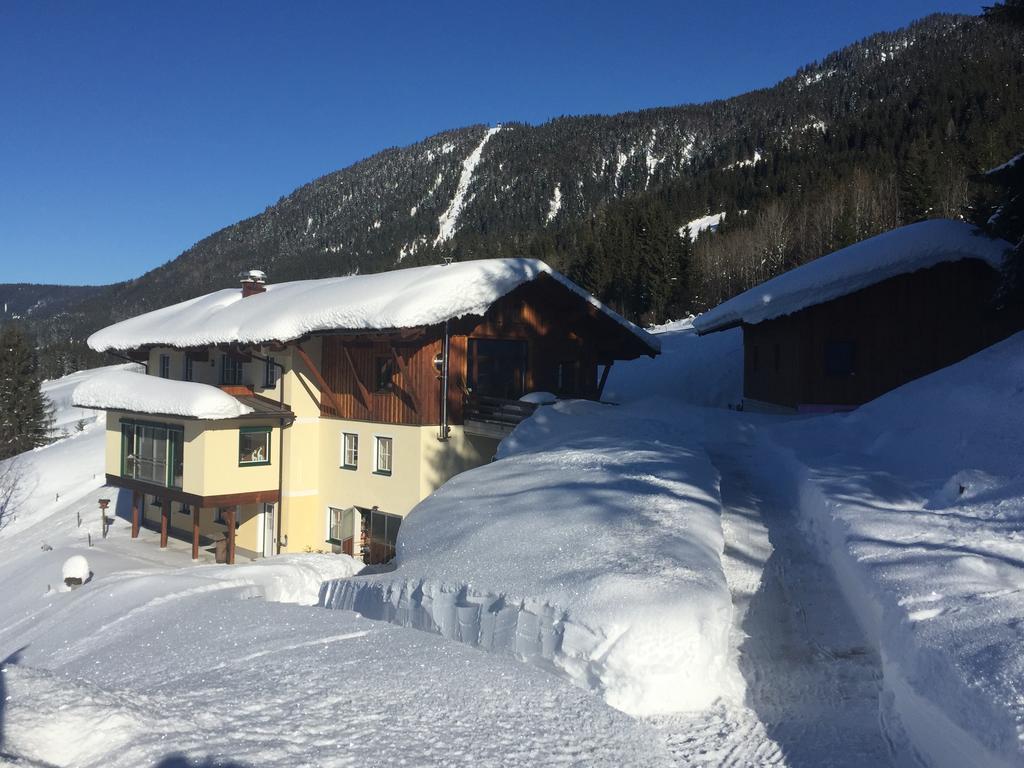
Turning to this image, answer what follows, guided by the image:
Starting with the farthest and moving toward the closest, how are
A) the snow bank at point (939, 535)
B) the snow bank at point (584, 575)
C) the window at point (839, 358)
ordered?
1. the window at point (839, 358)
2. the snow bank at point (584, 575)
3. the snow bank at point (939, 535)

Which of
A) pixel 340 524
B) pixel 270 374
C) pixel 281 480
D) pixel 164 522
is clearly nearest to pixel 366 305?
pixel 270 374

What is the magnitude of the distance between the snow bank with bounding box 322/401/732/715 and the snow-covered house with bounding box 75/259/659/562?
5.46 m

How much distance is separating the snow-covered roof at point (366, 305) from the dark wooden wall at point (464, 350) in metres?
0.71

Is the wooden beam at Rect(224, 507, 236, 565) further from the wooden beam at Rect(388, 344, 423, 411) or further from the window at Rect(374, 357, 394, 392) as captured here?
the wooden beam at Rect(388, 344, 423, 411)

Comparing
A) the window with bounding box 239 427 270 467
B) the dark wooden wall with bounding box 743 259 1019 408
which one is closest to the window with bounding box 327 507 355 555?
the window with bounding box 239 427 270 467

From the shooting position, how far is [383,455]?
18641 millimetres

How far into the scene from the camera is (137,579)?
13.2 m

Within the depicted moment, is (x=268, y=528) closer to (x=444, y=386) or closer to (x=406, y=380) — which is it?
(x=406, y=380)

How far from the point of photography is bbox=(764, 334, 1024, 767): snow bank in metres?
4.10

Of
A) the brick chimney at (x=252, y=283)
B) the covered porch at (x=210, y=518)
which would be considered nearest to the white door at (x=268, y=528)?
the covered porch at (x=210, y=518)

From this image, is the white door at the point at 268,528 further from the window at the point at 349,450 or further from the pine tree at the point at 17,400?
the pine tree at the point at 17,400

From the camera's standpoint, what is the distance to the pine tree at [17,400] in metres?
46.7

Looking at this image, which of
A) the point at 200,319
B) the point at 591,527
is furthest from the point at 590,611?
the point at 200,319

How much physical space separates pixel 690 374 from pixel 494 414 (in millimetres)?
15775
